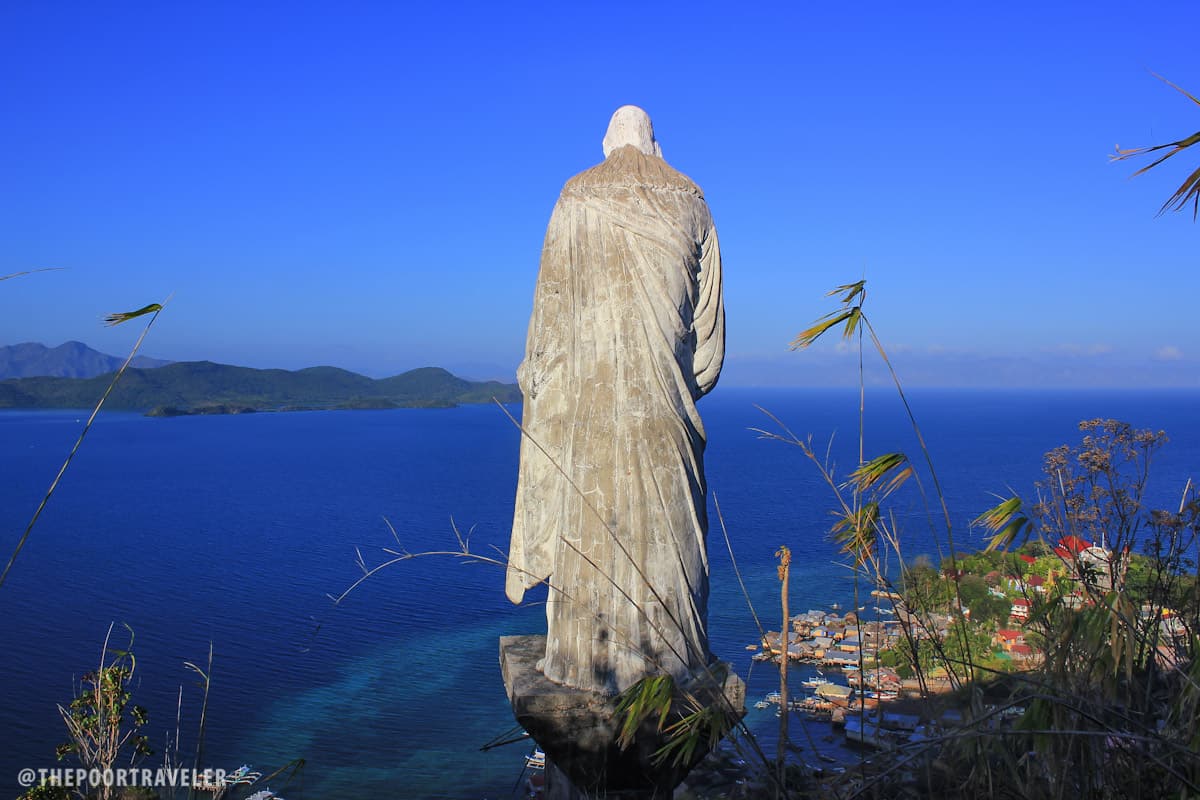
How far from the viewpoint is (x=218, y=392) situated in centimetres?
16250

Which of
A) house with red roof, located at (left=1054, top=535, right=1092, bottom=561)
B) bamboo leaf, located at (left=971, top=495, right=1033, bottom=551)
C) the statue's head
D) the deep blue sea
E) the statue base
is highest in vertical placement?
the statue's head

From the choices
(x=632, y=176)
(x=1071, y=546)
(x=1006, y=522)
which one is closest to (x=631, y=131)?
(x=632, y=176)

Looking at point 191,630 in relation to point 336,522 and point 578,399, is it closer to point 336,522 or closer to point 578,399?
point 336,522

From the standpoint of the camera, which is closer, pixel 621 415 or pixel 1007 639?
pixel 621 415

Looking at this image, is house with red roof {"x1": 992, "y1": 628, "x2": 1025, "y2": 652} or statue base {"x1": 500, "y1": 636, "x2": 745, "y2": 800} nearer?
statue base {"x1": 500, "y1": 636, "x2": 745, "y2": 800}

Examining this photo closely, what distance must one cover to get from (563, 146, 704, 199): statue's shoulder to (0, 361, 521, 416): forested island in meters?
128

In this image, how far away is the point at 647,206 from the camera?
385 centimetres

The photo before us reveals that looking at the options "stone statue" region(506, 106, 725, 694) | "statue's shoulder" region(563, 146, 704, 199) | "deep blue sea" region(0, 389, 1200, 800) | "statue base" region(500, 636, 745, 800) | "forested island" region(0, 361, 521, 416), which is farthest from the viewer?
"forested island" region(0, 361, 521, 416)

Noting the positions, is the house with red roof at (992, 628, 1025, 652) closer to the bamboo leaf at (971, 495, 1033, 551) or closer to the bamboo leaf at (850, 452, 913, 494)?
the bamboo leaf at (971, 495, 1033, 551)

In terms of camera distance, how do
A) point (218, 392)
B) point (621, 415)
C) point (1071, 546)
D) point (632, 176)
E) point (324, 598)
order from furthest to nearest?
point (218, 392), point (324, 598), point (632, 176), point (621, 415), point (1071, 546)

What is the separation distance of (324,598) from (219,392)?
14611cm

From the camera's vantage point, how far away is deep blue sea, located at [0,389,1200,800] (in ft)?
60.9

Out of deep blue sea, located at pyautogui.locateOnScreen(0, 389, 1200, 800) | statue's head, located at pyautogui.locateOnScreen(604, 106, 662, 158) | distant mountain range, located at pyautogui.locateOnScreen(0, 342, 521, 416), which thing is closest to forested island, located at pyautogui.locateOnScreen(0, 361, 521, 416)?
distant mountain range, located at pyautogui.locateOnScreen(0, 342, 521, 416)

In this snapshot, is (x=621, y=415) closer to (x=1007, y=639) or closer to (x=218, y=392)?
(x=1007, y=639)
